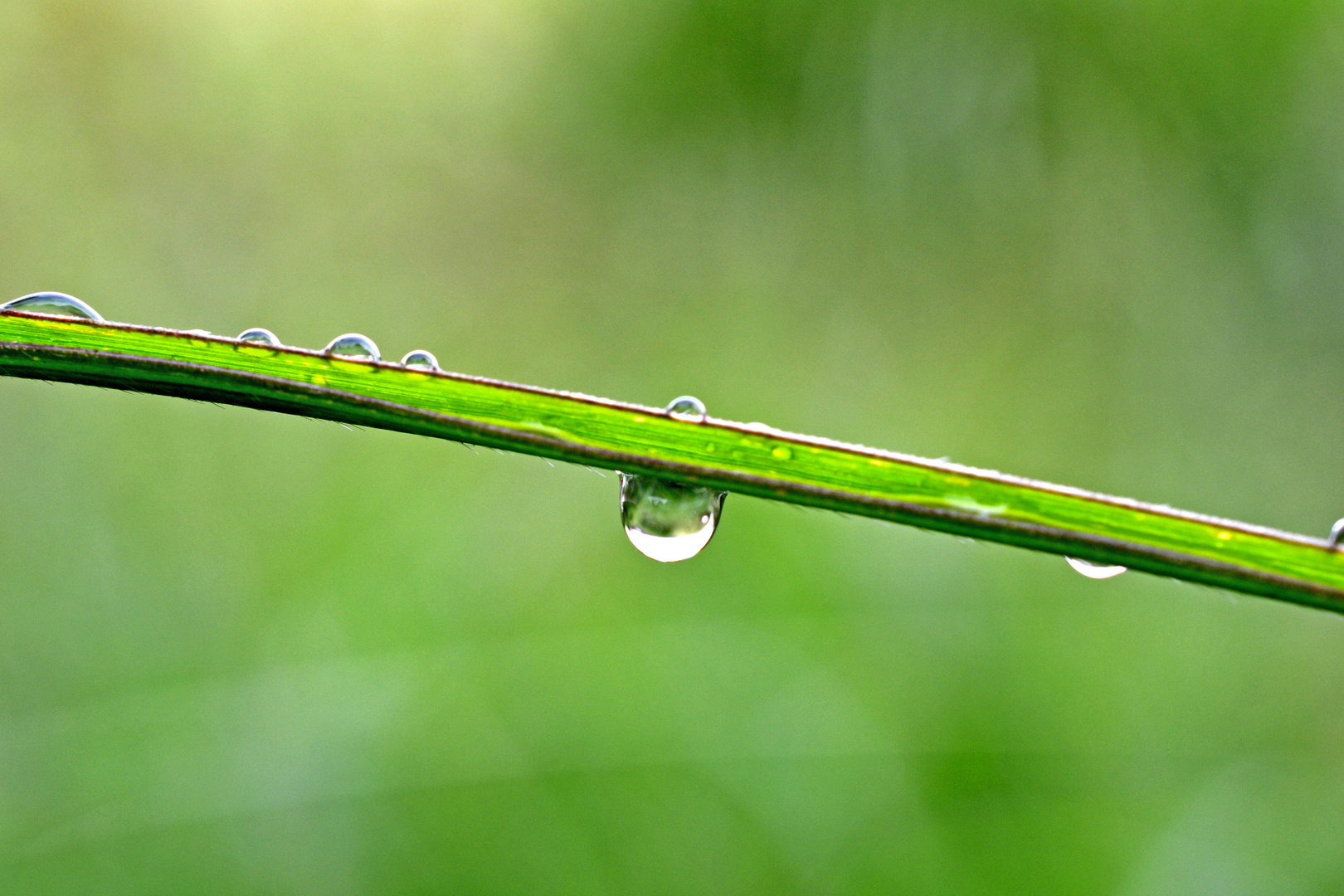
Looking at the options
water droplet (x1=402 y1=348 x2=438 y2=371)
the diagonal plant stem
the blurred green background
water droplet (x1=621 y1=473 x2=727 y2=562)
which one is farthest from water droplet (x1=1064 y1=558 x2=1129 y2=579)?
the blurred green background

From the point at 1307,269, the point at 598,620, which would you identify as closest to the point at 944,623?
the point at 598,620

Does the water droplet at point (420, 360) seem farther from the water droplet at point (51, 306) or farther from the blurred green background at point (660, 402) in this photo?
the blurred green background at point (660, 402)

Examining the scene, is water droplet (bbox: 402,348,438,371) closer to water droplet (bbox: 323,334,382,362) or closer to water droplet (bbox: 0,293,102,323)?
water droplet (bbox: 323,334,382,362)

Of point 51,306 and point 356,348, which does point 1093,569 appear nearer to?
point 356,348

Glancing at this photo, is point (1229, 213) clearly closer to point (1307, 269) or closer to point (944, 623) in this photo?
point (1307, 269)

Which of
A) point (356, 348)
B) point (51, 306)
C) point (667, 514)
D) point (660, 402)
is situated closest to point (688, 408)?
point (667, 514)

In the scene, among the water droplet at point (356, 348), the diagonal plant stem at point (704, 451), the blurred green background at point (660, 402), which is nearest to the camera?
the diagonal plant stem at point (704, 451)

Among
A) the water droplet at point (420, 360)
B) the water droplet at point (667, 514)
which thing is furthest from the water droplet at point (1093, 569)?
the water droplet at point (420, 360)
